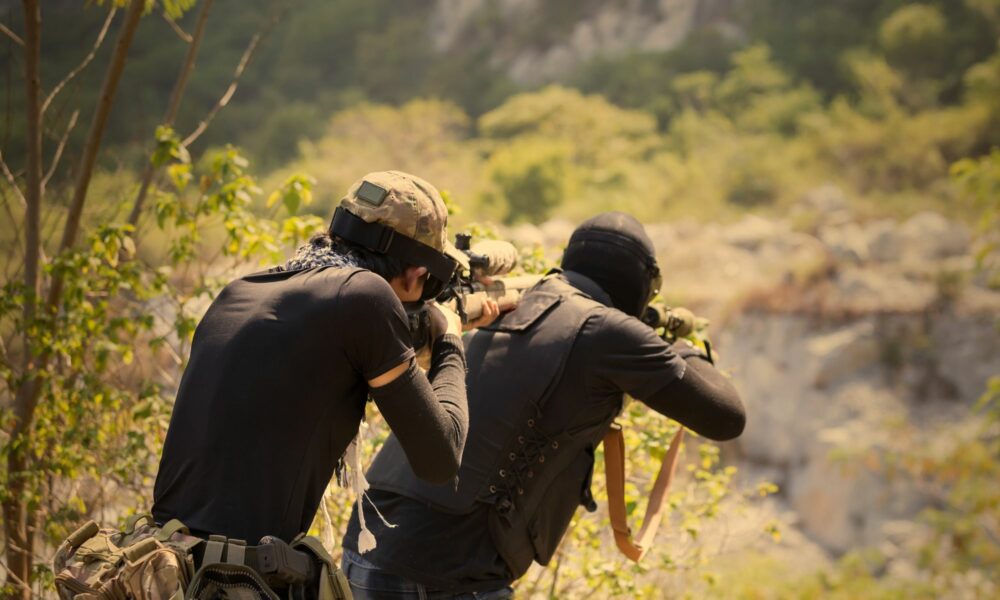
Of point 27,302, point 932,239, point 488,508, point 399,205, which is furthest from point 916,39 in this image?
point 399,205

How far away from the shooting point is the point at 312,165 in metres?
24.3

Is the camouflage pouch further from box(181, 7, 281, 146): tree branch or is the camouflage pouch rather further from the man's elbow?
box(181, 7, 281, 146): tree branch

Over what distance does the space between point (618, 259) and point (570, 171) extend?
20.0 meters

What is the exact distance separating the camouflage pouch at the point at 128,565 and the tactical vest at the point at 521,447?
2.35 feet

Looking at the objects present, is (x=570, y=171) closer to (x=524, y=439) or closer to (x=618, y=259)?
(x=618, y=259)

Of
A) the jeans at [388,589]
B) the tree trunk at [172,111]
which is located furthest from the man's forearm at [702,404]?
the tree trunk at [172,111]

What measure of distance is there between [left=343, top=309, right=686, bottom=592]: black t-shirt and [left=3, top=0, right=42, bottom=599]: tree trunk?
5.06 feet

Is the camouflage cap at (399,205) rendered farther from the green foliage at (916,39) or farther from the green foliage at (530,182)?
the green foliage at (916,39)

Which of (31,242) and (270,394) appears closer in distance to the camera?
(270,394)

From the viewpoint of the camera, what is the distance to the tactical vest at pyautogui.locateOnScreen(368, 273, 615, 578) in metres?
2.24

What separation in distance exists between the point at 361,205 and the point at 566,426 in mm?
798

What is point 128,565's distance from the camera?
154 cm

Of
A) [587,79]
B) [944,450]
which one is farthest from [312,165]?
[944,450]

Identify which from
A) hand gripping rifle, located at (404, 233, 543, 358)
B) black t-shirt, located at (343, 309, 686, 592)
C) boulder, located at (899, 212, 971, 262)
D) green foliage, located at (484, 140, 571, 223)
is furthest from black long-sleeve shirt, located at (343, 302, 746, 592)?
green foliage, located at (484, 140, 571, 223)
